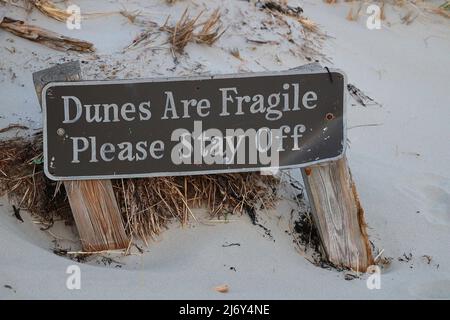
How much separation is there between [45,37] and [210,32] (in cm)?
111

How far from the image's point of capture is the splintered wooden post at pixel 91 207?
10.2 ft

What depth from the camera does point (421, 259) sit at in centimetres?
342

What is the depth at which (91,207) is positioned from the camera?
10.5ft

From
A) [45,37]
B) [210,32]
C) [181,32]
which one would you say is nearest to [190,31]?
[181,32]

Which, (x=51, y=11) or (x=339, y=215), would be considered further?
(x=51, y=11)

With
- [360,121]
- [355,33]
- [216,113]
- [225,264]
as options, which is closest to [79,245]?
[225,264]

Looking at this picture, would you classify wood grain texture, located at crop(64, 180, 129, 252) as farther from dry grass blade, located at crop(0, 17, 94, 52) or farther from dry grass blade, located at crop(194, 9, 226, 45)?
dry grass blade, located at crop(194, 9, 226, 45)

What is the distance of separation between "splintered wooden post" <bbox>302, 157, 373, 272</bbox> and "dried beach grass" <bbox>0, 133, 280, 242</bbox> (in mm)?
346

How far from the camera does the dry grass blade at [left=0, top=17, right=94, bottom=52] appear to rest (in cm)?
434

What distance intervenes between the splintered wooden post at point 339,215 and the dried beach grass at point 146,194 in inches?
13.6

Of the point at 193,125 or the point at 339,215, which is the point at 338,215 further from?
the point at 193,125

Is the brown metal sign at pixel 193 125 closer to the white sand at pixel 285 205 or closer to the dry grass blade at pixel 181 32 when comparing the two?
the white sand at pixel 285 205

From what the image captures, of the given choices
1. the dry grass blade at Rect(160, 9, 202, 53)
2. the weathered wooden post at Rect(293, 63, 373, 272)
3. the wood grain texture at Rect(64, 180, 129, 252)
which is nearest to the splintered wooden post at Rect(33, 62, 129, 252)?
the wood grain texture at Rect(64, 180, 129, 252)
